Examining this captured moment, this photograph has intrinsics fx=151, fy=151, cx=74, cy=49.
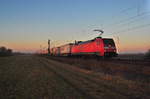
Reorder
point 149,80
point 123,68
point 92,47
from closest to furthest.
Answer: point 149,80, point 123,68, point 92,47

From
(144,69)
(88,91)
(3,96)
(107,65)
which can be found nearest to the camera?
(3,96)

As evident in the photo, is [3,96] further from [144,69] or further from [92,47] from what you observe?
[92,47]

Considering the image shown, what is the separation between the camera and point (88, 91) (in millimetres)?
8094

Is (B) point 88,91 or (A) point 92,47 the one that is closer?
(B) point 88,91

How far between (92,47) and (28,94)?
18.1 metres


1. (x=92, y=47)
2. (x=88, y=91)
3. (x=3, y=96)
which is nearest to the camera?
(x=3, y=96)

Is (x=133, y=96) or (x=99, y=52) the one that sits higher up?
(x=99, y=52)

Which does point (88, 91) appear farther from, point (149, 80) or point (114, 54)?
point (114, 54)

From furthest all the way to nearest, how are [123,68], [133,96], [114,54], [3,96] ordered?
[114,54]
[123,68]
[3,96]
[133,96]

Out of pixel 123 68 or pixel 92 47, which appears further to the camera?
pixel 92 47

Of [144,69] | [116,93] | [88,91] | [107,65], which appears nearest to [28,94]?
[88,91]

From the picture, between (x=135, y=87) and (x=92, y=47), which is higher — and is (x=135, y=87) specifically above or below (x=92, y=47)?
below

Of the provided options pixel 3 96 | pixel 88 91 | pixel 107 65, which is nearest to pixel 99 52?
pixel 107 65

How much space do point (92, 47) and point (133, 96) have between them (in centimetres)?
1807
